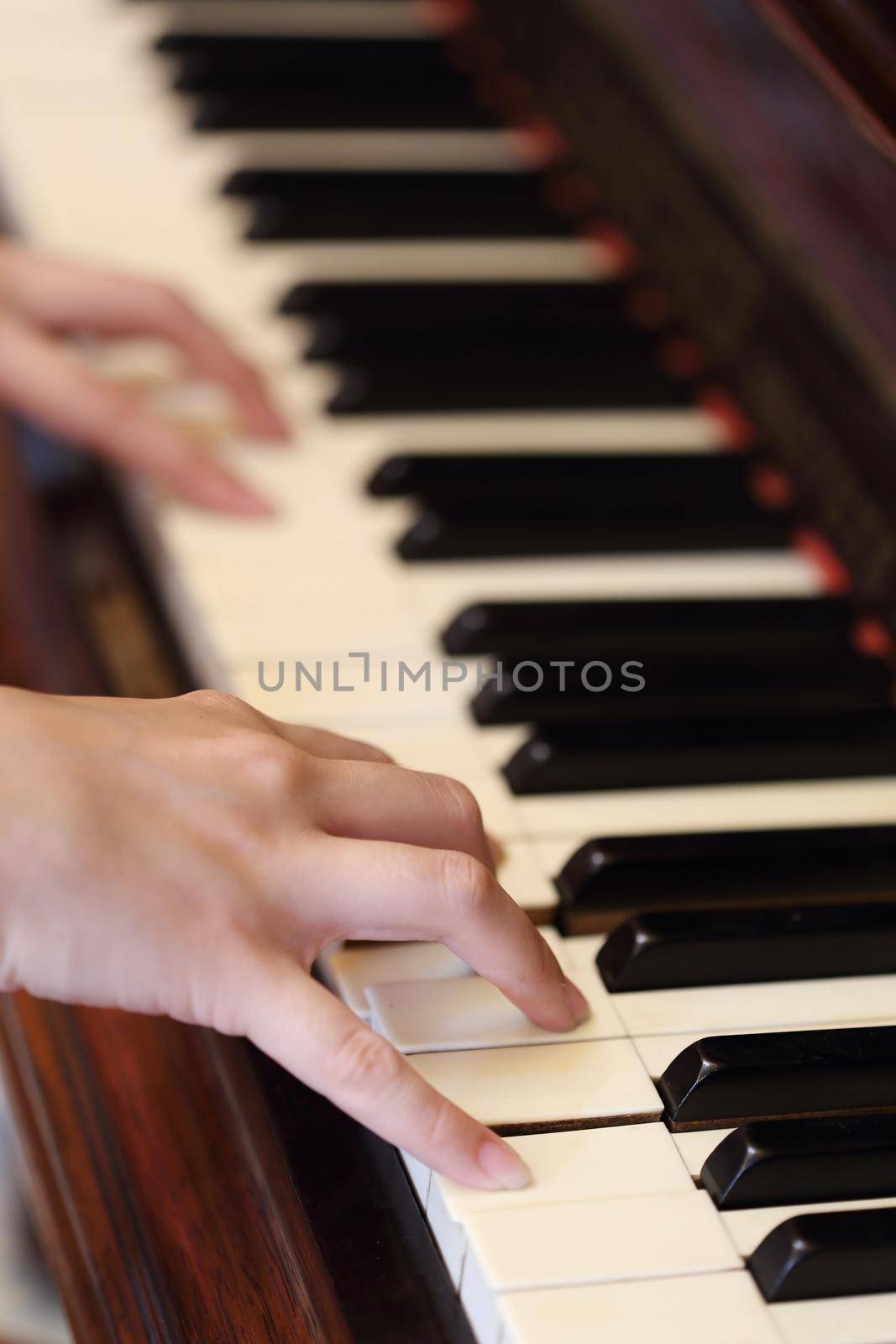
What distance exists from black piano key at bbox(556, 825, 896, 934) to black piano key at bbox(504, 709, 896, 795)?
86mm

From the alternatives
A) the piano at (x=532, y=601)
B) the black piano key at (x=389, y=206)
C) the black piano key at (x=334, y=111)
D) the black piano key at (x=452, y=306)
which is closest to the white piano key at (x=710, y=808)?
the piano at (x=532, y=601)

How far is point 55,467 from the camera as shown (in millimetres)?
1558

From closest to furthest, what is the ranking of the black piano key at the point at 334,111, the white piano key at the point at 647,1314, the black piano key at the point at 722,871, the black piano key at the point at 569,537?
1. the white piano key at the point at 647,1314
2. the black piano key at the point at 722,871
3. the black piano key at the point at 569,537
4. the black piano key at the point at 334,111

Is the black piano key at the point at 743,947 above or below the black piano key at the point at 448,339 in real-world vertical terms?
below

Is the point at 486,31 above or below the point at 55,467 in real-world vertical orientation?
above

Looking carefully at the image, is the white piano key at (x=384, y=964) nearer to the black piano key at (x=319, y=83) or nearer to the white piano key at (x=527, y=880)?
the white piano key at (x=527, y=880)

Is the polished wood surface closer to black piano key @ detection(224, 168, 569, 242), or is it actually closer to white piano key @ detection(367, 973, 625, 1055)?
white piano key @ detection(367, 973, 625, 1055)

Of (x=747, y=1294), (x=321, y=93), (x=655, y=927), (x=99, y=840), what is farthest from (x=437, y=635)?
(x=321, y=93)

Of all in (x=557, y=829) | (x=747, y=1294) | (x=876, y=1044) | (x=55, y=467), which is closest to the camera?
(x=747, y=1294)

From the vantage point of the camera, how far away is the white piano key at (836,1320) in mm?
789

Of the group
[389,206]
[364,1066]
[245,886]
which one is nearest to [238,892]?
[245,886]

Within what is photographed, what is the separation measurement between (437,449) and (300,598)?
0.83ft

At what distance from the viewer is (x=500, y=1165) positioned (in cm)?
82

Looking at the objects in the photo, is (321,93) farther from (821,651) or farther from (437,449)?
(821,651)
